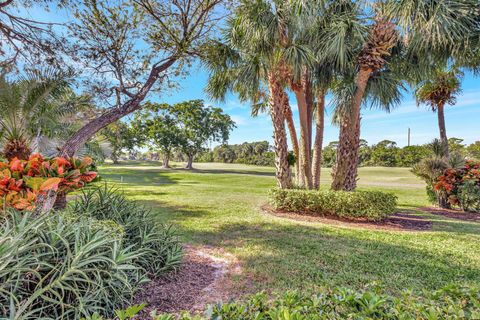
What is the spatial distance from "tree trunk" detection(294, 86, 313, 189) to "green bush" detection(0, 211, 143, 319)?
7159 mm

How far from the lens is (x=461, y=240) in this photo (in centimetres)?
501

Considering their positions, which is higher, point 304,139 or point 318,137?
point 318,137

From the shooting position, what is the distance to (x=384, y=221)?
663 cm

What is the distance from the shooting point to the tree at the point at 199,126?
1151 inches

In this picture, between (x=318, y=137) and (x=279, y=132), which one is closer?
(x=279, y=132)

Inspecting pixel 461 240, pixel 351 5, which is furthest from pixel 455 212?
pixel 351 5

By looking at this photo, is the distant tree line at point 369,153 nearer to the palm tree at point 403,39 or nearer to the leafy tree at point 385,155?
the leafy tree at point 385,155

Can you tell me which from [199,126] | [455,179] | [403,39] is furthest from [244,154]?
[403,39]

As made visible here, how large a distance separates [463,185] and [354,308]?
10.1 m

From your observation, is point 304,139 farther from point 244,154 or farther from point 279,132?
point 244,154

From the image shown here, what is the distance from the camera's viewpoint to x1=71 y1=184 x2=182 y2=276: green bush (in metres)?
2.93

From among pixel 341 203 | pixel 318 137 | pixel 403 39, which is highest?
pixel 403 39

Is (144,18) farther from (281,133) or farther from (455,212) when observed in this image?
(455,212)

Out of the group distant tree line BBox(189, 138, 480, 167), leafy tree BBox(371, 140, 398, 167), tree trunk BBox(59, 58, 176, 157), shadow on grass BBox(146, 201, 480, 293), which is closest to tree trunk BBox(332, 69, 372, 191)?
shadow on grass BBox(146, 201, 480, 293)
